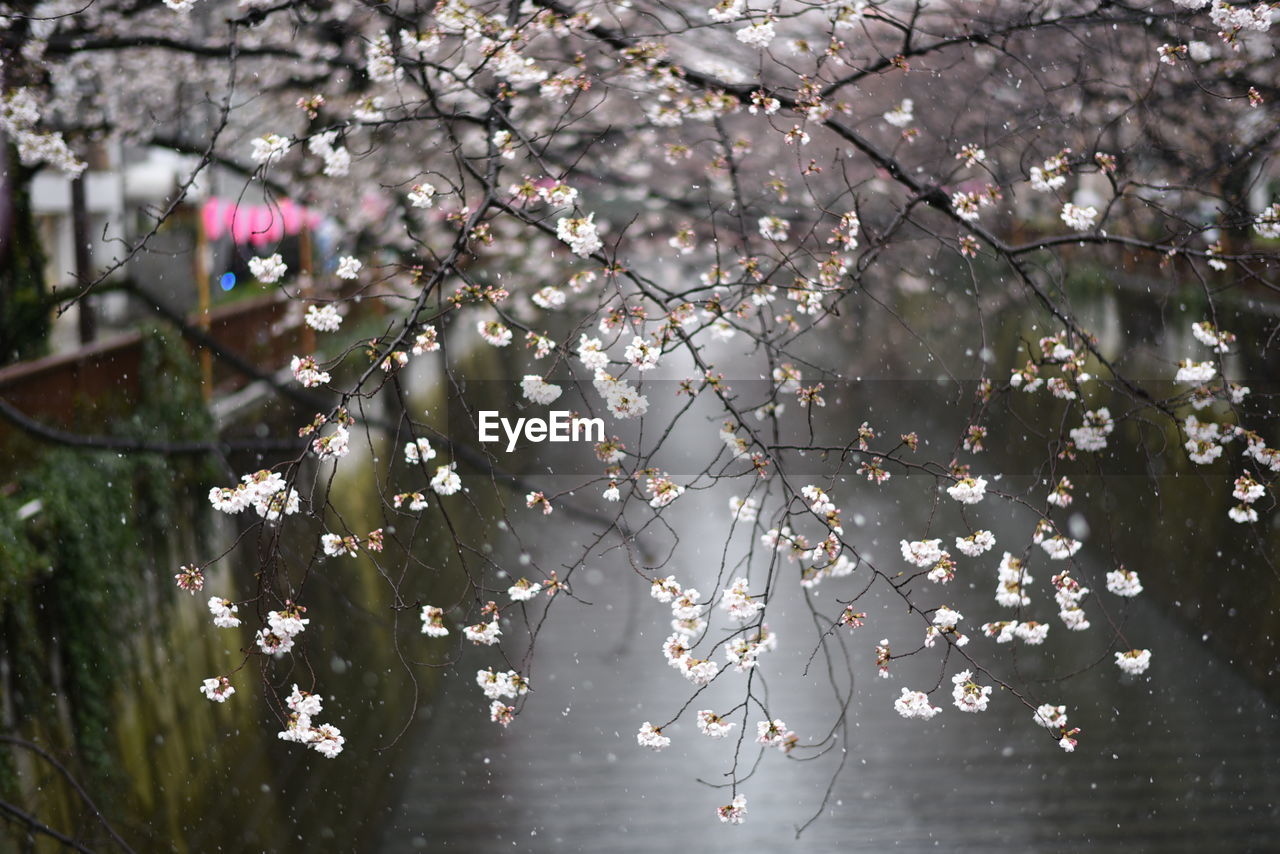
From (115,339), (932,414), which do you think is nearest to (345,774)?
(115,339)

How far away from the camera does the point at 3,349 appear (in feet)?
9.13

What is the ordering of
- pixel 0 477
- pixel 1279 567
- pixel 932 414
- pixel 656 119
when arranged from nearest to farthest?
pixel 656 119 < pixel 0 477 < pixel 1279 567 < pixel 932 414

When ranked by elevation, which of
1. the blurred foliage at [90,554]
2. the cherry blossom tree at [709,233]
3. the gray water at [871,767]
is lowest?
the gray water at [871,767]

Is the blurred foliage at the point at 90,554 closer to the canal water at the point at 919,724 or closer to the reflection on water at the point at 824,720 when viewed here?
the reflection on water at the point at 824,720

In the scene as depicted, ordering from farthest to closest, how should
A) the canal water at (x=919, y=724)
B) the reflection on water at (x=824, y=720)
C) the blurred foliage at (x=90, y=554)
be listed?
the canal water at (x=919, y=724), the reflection on water at (x=824, y=720), the blurred foliage at (x=90, y=554)

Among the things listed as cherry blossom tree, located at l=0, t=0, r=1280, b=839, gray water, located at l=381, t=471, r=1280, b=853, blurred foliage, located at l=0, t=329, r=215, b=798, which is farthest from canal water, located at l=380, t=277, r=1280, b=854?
blurred foliage, located at l=0, t=329, r=215, b=798

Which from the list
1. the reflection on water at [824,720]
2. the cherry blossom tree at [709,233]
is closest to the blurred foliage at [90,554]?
the cherry blossom tree at [709,233]

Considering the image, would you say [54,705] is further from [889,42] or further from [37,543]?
[889,42]

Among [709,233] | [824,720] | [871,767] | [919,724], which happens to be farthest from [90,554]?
[919,724]

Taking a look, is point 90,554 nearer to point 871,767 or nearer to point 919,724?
point 871,767

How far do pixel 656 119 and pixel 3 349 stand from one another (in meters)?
1.79

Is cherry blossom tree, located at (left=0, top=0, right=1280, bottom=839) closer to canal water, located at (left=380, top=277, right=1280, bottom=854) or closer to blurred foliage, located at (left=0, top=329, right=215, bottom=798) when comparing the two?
canal water, located at (left=380, top=277, right=1280, bottom=854)

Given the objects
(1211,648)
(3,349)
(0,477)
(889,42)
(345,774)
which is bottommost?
(345,774)

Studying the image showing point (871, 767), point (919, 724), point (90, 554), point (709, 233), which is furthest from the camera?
point (919, 724)
